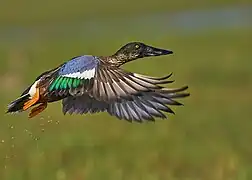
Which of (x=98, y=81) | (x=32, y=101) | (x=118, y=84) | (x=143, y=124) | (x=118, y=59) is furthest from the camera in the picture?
(x=143, y=124)

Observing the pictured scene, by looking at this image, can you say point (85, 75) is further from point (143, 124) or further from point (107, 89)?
point (143, 124)

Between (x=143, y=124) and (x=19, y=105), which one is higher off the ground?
(x=19, y=105)

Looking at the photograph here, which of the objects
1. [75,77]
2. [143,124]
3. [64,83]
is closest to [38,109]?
[64,83]

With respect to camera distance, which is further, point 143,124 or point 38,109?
point 143,124

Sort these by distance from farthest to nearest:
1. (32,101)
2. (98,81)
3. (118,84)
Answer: (32,101), (98,81), (118,84)

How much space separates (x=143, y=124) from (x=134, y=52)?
4.11 metres

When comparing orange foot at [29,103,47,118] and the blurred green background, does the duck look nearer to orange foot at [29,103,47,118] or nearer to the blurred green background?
orange foot at [29,103,47,118]

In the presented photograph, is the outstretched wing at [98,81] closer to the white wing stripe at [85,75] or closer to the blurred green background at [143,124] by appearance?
the white wing stripe at [85,75]

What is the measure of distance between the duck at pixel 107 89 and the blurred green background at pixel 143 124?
1514 millimetres

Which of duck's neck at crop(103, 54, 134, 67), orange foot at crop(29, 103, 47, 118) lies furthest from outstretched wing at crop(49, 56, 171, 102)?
orange foot at crop(29, 103, 47, 118)

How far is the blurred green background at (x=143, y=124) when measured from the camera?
7.95 m

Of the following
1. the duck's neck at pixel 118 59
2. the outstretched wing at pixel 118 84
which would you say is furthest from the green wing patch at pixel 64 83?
the duck's neck at pixel 118 59

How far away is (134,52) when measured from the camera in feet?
19.9

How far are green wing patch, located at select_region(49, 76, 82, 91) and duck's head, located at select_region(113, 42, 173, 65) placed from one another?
1.41 ft
